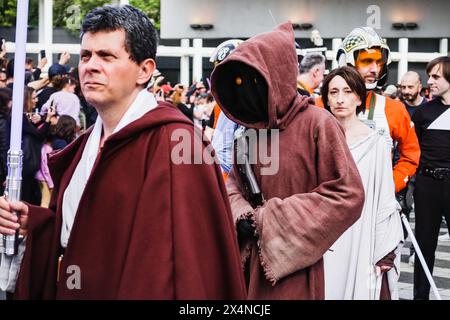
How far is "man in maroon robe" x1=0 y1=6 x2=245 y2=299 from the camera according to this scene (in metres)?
2.54

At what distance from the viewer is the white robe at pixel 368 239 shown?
177 inches

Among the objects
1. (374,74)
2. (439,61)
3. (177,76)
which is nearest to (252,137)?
(374,74)

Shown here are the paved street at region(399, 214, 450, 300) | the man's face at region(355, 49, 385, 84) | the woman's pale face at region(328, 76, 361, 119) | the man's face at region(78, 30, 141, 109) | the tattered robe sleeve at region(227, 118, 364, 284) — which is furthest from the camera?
the paved street at region(399, 214, 450, 300)

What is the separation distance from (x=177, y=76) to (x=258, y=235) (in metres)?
26.7

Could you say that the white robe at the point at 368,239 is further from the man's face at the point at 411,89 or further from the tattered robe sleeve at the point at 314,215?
the man's face at the point at 411,89

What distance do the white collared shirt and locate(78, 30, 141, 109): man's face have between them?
0.05 metres

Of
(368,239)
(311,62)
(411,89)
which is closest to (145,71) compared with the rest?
(368,239)

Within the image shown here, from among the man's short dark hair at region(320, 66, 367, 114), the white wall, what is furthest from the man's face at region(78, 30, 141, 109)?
the white wall

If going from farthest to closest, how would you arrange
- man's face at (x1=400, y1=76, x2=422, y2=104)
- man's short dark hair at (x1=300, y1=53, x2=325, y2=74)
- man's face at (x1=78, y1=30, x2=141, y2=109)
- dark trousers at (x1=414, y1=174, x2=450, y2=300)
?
1. man's face at (x1=400, y1=76, x2=422, y2=104)
2. man's short dark hair at (x1=300, y1=53, x2=325, y2=74)
3. dark trousers at (x1=414, y1=174, x2=450, y2=300)
4. man's face at (x1=78, y1=30, x2=141, y2=109)

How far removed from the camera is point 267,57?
3.81 m

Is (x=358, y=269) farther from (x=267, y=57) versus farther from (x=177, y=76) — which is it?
(x=177, y=76)

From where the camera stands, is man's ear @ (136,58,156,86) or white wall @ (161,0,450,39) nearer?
man's ear @ (136,58,156,86)

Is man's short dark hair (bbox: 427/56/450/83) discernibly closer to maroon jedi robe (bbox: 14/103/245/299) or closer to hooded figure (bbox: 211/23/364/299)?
hooded figure (bbox: 211/23/364/299)
